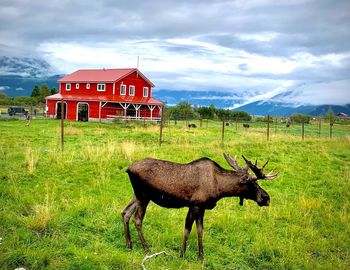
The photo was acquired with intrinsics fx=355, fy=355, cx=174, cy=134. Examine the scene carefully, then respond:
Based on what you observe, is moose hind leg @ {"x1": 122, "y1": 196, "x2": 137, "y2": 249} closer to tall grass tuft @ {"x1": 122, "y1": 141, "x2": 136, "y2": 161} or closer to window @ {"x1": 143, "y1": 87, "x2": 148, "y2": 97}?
tall grass tuft @ {"x1": 122, "y1": 141, "x2": 136, "y2": 161}

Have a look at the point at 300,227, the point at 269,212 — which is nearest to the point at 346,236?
the point at 300,227

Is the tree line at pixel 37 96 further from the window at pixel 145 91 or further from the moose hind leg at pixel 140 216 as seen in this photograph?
the moose hind leg at pixel 140 216

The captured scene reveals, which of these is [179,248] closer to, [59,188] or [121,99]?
[59,188]

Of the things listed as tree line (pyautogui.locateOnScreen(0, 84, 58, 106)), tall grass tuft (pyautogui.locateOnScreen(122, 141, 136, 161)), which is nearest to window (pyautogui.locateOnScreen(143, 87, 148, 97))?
tall grass tuft (pyautogui.locateOnScreen(122, 141, 136, 161))

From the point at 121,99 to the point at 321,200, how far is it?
34673mm

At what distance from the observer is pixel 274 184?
12133mm

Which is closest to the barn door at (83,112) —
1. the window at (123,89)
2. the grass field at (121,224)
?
the window at (123,89)

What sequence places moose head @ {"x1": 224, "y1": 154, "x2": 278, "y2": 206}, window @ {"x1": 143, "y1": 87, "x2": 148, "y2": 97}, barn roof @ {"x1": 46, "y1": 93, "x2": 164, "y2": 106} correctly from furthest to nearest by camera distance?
1. window @ {"x1": 143, "y1": 87, "x2": 148, "y2": 97}
2. barn roof @ {"x1": 46, "y1": 93, "x2": 164, "y2": 106}
3. moose head @ {"x1": 224, "y1": 154, "x2": 278, "y2": 206}

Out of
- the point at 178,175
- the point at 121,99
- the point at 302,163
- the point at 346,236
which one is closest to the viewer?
the point at 178,175

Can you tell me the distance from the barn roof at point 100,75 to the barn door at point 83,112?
11.4ft

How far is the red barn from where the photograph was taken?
1665 inches

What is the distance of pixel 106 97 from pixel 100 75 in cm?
502

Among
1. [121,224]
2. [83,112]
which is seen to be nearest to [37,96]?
[83,112]

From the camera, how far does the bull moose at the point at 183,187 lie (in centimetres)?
632
